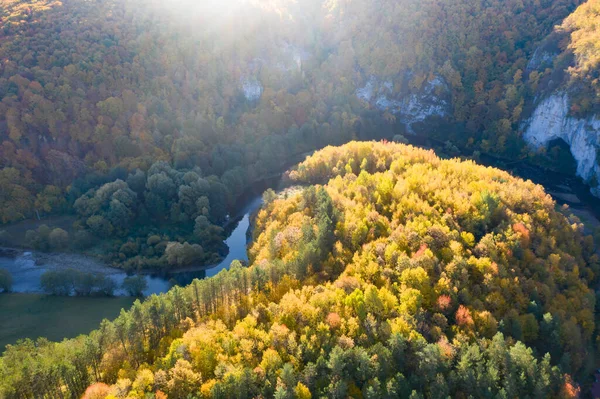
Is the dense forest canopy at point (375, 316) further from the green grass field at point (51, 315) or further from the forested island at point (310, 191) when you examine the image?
the green grass field at point (51, 315)

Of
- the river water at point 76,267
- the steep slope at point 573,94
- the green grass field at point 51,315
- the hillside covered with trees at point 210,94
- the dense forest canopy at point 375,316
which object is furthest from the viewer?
the steep slope at point 573,94

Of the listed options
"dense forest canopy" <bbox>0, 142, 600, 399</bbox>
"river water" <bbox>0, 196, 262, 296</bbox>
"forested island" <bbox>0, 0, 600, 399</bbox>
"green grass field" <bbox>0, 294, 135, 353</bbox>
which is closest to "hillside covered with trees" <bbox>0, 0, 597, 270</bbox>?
"forested island" <bbox>0, 0, 600, 399</bbox>

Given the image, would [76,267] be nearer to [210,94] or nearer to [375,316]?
[375,316]

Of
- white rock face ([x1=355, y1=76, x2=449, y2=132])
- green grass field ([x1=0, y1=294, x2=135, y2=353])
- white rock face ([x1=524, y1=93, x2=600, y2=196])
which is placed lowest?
green grass field ([x1=0, y1=294, x2=135, y2=353])

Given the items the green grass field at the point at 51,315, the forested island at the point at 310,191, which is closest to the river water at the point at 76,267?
the forested island at the point at 310,191

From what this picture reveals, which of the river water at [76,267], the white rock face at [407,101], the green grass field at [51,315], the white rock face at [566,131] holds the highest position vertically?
the white rock face at [407,101]

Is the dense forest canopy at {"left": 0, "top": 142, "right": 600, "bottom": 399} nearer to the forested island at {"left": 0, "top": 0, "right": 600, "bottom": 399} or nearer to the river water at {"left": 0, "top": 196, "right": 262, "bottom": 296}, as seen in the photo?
the forested island at {"left": 0, "top": 0, "right": 600, "bottom": 399}

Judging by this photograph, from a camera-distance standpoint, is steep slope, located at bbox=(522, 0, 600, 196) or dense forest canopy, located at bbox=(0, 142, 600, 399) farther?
steep slope, located at bbox=(522, 0, 600, 196)

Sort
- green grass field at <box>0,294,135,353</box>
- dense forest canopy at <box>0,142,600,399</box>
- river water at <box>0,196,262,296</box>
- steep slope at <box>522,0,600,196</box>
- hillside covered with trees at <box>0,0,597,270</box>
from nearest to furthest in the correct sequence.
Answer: dense forest canopy at <box>0,142,600,399</box> → green grass field at <box>0,294,135,353</box> → river water at <box>0,196,262,296</box> → hillside covered with trees at <box>0,0,597,270</box> → steep slope at <box>522,0,600,196</box>
